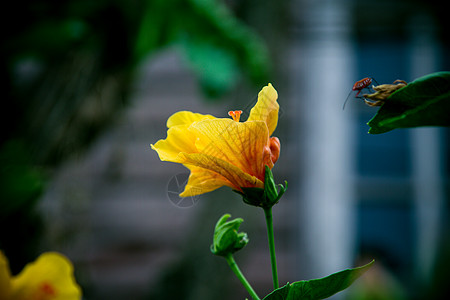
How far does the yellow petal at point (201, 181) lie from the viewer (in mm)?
235

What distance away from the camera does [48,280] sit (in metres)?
0.29

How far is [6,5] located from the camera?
2.56 ft

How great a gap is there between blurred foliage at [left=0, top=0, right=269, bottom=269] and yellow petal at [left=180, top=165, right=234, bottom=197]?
1.67 feet

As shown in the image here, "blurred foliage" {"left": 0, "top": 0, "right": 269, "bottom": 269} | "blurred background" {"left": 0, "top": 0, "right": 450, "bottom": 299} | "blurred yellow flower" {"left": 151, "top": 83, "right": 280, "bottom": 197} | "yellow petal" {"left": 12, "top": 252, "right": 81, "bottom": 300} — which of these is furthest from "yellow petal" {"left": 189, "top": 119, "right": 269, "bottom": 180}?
"blurred background" {"left": 0, "top": 0, "right": 450, "bottom": 299}

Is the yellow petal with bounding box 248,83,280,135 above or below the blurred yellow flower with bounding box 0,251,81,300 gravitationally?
above

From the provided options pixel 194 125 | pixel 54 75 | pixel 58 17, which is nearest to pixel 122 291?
pixel 54 75

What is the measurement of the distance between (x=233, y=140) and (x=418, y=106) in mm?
98

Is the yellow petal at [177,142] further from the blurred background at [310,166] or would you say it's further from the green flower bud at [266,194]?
the blurred background at [310,166]

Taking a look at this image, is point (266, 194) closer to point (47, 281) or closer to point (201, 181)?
point (201, 181)

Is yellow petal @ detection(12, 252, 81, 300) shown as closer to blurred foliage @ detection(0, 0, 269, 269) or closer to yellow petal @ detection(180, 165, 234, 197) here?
yellow petal @ detection(180, 165, 234, 197)

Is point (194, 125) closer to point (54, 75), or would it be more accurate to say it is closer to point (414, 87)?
point (414, 87)

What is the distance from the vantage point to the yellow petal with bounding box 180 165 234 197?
0.77 ft

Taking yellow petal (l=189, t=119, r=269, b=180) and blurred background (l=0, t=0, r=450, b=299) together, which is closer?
yellow petal (l=189, t=119, r=269, b=180)

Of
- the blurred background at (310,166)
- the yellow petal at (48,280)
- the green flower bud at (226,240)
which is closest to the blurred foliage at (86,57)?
the blurred background at (310,166)
